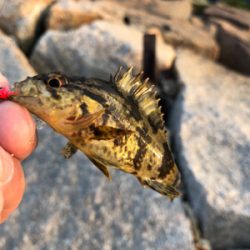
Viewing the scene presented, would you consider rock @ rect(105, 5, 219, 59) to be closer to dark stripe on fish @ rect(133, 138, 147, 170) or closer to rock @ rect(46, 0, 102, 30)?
rock @ rect(46, 0, 102, 30)

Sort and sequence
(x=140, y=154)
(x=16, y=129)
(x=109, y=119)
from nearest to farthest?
(x=16, y=129) < (x=109, y=119) < (x=140, y=154)

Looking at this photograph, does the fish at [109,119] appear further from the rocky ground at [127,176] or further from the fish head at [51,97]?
the rocky ground at [127,176]

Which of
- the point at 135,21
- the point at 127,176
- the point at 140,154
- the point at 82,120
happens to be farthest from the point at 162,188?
the point at 135,21

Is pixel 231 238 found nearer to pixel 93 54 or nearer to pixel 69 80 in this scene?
pixel 69 80

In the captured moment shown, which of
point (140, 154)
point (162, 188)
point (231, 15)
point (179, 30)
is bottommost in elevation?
point (231, 15)

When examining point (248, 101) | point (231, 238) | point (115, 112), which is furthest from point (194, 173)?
point (115, 112)

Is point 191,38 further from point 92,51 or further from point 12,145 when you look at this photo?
point 12,145

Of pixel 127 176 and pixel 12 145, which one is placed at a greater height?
pixel 12 145

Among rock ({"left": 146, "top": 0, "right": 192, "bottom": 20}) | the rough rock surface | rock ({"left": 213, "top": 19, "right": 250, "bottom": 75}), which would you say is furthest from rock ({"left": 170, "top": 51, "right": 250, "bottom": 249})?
rock ({"left": 146, "top": 0, "right": 192, "bottom": 20})
